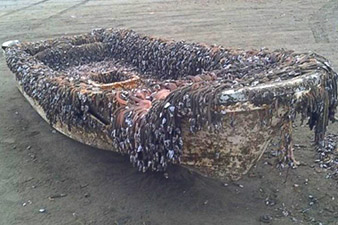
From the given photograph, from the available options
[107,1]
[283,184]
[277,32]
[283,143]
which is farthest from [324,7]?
[283,143]

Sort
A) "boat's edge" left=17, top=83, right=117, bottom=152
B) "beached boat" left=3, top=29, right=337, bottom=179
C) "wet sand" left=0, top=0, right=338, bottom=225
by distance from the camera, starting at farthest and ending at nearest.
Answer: "boat's edge" left=17, top=83, right=117, bottom=152, "wet sand" left=0, top=0, right=338, bottom=225, "beached boat" left=3, top=29, right=337, bottom=179

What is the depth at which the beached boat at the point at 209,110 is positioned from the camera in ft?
8.46

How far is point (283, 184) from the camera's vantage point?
136 inches

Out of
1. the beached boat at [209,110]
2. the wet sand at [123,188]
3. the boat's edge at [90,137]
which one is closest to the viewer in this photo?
the beached boat at [209,110]

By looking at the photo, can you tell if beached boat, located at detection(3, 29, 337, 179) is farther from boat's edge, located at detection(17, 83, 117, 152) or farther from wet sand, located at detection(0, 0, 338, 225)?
wet sand, located at detection(0, 0, 338, 225)

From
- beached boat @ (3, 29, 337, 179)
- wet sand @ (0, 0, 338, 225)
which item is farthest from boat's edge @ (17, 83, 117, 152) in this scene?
wet sand @ (0, 0, 338, 225)

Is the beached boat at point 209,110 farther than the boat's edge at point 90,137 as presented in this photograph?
No

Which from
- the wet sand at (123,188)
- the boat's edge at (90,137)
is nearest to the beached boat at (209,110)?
the boat's edge at (90,137)

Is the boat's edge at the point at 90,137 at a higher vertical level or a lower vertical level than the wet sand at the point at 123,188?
higher

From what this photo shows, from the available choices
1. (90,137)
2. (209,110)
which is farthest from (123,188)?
(209,110)

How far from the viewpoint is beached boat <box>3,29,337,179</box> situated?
2.58 m

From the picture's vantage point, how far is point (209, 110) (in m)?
2.59

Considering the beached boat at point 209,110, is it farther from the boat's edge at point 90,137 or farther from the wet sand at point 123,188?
the wet sand at point 123,188

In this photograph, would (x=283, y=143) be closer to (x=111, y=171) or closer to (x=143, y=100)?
(x=143, y=100)
